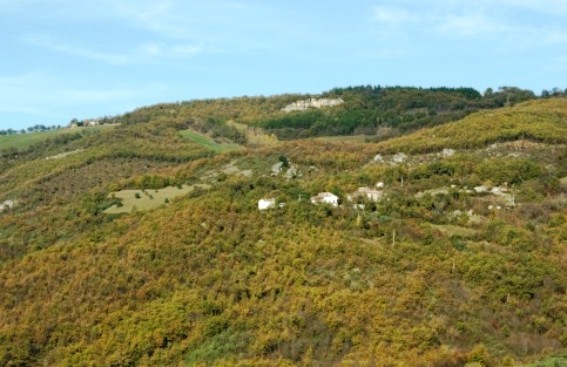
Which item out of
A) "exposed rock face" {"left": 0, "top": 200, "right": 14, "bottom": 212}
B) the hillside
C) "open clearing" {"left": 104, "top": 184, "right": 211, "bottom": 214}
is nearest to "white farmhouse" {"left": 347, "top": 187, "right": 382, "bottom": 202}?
the hillside

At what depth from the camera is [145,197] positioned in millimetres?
86688

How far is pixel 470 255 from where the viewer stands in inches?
2144

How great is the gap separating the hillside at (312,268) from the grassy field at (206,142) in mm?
49802

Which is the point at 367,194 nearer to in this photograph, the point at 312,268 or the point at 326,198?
the point at 326,198

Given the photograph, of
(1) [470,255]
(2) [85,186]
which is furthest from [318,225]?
(2) [85,186]

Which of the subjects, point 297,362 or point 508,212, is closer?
point 297,362

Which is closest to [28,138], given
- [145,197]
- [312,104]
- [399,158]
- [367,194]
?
[312,104]

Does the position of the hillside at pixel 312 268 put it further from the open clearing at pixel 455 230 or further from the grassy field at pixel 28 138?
the grassy field at pixel 28 138

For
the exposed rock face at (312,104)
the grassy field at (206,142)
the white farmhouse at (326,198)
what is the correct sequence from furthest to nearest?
the exposed rock face at (312,104), the grassy field at (206,142), the white farmhouse at (326,198)

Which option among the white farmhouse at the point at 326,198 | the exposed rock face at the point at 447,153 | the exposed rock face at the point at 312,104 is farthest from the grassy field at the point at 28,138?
the white farmhouse at the point at 326,198

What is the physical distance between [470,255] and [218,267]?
17.7 meters

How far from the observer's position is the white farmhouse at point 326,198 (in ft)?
223

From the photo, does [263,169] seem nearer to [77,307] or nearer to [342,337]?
[77,307]

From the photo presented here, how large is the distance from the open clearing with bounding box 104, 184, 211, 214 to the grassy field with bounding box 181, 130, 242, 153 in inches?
1978
